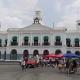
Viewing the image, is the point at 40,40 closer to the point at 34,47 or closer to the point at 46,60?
the point at 34,47

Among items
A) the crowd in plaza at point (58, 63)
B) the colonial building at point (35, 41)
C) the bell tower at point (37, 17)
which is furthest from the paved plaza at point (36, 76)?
the bell tower at point (37, 17)

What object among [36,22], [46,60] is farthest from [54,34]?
[46,60]

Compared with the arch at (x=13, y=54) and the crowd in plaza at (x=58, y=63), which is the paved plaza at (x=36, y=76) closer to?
the crowd in plaza at (x=58, y=63)

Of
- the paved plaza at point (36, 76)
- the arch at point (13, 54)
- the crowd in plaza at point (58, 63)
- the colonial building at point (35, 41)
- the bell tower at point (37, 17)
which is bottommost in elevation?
the paved plaza at point (36, 76)

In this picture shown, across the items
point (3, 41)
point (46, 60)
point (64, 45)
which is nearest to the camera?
point (46, 60)

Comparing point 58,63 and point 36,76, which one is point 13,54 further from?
point 36,76

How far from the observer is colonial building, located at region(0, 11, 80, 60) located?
7881 cm

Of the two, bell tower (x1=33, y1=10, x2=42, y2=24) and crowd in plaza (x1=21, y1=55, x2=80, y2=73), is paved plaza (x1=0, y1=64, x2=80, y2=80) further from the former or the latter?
bell tower (x1=33, y1=10, x2=42, y2=24)

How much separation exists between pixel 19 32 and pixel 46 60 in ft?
68.8

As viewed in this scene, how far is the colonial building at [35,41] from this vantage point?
78812mm

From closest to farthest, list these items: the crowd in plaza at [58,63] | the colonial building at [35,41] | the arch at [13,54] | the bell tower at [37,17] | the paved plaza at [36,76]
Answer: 1. the paved plaza at [36,76]
2. the crowd in plaza at [58,63]
3. the colonial building at [35,41]
4. the arch at [13,54]
5. the bell tower at [37,17]

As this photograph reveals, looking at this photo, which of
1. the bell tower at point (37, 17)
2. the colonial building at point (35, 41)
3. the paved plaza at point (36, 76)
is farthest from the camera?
the bell tower at point (37, 17)

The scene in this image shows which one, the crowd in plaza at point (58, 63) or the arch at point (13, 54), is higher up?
the arch at point (13, 54)

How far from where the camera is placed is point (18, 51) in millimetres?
79312
